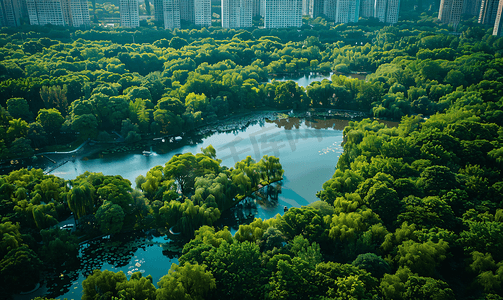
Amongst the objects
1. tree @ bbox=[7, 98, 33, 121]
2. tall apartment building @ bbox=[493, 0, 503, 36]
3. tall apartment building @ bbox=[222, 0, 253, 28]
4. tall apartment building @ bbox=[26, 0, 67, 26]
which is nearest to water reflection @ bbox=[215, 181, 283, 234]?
tree @ bbox=[7, 98, 33, 121]

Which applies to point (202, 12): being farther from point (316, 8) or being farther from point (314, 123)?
point (314, 123)

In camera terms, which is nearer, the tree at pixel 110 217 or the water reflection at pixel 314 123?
the tree at pixel 110 217

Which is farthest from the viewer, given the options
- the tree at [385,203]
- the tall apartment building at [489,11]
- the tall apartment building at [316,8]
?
the tall apartment building at [316,8]

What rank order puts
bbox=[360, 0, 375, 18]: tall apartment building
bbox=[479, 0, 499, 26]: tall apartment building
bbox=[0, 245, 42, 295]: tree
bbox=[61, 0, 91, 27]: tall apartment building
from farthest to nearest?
bbox=[360, 0, 375, 18]: tall apartment building, bbox=[479, 0, 499, 26]: tall apartment building, bbox=[61, 0, 91, 27]: tall apartment building, bbox=[0, 245, 42, 295]: tree

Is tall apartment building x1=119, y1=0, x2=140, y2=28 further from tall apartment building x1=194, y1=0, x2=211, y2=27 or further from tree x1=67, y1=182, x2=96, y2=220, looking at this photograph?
tree x1=67, y1=182, x2=96, y2=220

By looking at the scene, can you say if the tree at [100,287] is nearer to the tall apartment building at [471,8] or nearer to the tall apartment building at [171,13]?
the tall apartment building at [171,13]

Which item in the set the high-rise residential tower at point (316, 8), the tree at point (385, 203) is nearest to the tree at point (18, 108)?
the tree at point (385, 203)

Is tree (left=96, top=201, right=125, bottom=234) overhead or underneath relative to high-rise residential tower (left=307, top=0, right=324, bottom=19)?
underneath
